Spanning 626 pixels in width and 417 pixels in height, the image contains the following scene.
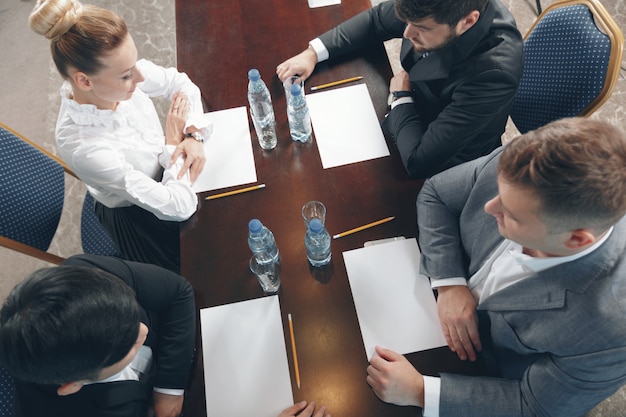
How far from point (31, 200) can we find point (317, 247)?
1099 mm

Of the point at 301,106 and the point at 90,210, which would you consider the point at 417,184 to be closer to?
the point at 301,106

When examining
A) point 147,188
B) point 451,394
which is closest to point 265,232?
point 147,188

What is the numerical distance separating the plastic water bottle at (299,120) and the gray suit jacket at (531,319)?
455mm

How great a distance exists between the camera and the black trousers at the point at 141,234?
165 cm

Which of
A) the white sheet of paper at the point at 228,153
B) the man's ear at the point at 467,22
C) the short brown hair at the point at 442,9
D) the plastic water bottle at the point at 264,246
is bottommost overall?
the plastic water bottle at the point at 264,246

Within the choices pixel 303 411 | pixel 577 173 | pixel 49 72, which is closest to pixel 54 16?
pixel 303 411

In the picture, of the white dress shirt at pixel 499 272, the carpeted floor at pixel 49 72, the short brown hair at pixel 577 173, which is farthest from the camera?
the carpeted floor at pixel 49 72

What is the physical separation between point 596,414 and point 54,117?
3.36 metres

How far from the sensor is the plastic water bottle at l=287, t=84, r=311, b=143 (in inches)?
57.9

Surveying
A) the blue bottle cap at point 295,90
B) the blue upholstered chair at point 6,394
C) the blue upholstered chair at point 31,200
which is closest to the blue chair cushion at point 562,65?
the blue bottle cap at point 295,90

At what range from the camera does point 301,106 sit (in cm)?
147

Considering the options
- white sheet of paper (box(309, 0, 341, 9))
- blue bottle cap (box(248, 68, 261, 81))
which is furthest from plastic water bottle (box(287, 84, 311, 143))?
white sheet of paper (box(309, 0, 341, 9))

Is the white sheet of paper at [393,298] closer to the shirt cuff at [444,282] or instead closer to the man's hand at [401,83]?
the shirt cuff at [444,282]

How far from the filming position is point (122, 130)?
5.05 ft
